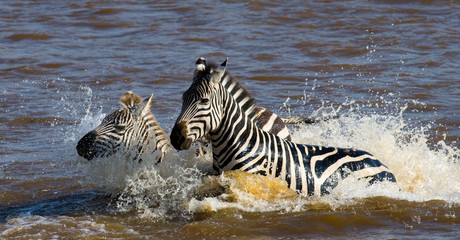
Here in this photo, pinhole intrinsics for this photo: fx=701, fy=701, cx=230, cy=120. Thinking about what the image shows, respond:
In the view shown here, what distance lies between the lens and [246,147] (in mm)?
6473

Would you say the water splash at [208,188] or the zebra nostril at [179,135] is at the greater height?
the zebra nostril at [179,135]

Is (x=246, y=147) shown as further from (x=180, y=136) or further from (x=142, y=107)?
(x=142, y=107)

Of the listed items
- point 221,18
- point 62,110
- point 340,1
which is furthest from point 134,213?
point 340,1

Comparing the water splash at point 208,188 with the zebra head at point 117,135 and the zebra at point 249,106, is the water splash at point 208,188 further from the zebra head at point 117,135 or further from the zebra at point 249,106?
the zebra at point 249,106

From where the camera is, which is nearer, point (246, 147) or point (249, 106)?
point (246, 147)

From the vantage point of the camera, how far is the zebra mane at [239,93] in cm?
657

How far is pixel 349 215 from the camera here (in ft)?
21.9

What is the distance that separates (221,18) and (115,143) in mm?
11589

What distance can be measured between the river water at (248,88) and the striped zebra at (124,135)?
153 mm

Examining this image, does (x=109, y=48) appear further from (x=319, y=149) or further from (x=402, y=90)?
(x=319, y=149)

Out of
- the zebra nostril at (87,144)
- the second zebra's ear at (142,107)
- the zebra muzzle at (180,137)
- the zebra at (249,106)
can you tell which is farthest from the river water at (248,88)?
the zebra muzzle at (180,137)

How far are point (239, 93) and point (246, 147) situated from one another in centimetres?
54

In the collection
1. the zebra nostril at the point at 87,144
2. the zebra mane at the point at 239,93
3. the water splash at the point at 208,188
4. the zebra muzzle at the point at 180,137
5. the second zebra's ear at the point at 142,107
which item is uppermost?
the zebra mane at the point at 239,93

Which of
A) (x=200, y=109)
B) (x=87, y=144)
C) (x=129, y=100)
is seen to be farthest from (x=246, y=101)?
(x=87, y=144)
